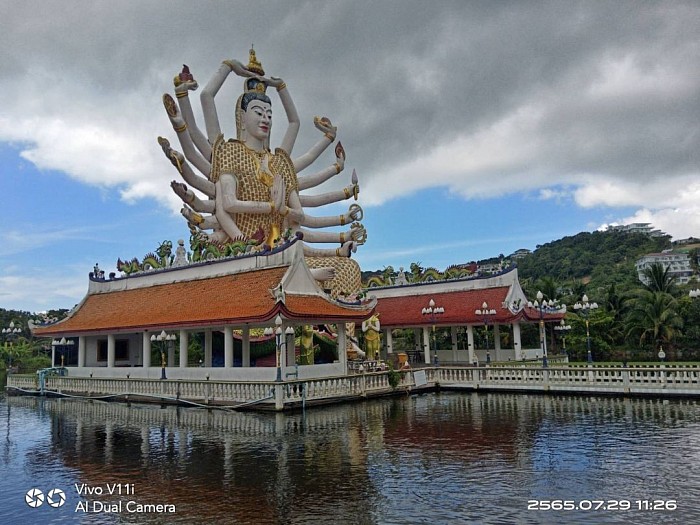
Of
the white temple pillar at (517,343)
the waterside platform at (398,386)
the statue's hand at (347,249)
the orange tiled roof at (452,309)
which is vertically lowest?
the waterside platform at (398,386)

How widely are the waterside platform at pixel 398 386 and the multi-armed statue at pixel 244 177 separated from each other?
10963mm

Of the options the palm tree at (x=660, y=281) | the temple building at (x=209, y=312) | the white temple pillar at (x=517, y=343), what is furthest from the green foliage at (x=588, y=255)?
the temple building at (x=209, y=312)

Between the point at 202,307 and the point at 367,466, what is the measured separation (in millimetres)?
15102

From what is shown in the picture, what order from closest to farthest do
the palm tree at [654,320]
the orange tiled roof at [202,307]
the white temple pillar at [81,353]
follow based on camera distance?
the orange tiled roof at [202,307], the white temple pillar at [81,353], the palm tree at [654,320]

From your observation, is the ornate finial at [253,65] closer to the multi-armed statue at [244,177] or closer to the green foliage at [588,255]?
the multi-armed statue at [244,177]

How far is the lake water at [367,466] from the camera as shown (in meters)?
9.10

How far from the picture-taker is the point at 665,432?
14.7m

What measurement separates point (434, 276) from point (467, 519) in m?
33.3

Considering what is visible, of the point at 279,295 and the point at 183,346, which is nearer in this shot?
the point at 279,295

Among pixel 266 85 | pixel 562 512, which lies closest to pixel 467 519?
pixel 562 512

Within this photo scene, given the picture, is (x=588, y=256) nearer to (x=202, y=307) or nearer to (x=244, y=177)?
(x=244, y=177)

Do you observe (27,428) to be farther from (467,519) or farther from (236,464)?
(467,519)

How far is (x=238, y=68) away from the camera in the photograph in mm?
38312

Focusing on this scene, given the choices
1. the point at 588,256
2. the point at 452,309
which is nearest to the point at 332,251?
the point at 452,309
